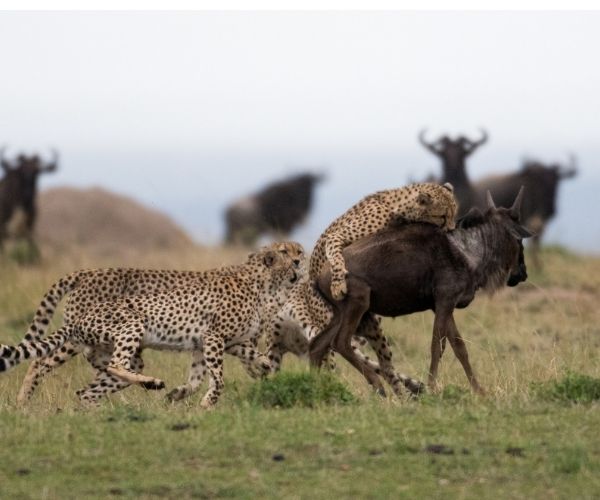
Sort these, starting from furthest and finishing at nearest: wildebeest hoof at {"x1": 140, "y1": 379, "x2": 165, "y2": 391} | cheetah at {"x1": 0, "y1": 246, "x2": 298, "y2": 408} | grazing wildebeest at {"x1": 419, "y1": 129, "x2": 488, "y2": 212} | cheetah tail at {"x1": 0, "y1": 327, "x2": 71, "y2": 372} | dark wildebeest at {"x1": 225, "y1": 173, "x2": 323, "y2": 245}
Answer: dark wildebeest at {"x1": 225, "y1": 173, "x2": 323, "y2": 245}
grazing wildebeest at {"x1": 419, "y1": 129, "x2": 488, "y2": 212}
cheetah at {"x1": 0, "y1": 246, "x2": 298, "y2": 408}
cheetah tail at {"x1": 0, "y1": 327, "x2": 71, "y2": 372}
wildebeest hoof at {"x1": 140, "y1": 379, "x2": 165, "y2": 391}

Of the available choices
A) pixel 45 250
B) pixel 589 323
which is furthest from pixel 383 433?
pixel 45 250

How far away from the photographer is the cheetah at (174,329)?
31.0ft

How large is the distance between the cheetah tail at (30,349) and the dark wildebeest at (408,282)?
5.32 ft

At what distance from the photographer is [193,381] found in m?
9.76

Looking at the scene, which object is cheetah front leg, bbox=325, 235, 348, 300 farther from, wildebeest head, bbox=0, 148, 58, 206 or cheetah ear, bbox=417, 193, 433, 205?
wildebeest head, bbox=0, 148, 58, 206

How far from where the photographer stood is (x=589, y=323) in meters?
14.6

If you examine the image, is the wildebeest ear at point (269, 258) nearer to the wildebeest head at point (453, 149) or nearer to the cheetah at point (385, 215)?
the cheetah at point (385, 215)

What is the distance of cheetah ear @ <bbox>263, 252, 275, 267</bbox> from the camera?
10.3 metres

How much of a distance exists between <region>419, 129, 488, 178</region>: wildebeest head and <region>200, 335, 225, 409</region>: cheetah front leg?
16.2 m

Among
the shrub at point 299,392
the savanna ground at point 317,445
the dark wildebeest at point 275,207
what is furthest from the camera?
the dark wildebeest at point 275,207

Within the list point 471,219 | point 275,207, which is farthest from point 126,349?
point 275,207

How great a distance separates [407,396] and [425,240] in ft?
3.39

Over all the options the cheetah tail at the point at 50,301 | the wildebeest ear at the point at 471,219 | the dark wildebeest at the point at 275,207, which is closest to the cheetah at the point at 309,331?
the wildebeest ear at the point at 471,219

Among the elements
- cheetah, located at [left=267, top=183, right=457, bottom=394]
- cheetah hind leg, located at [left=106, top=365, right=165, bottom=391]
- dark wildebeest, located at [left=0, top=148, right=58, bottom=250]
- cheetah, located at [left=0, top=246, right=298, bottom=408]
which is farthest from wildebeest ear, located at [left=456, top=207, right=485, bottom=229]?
dark wildebeest, located at [left=0, top=148, right=58, bottom=250]
